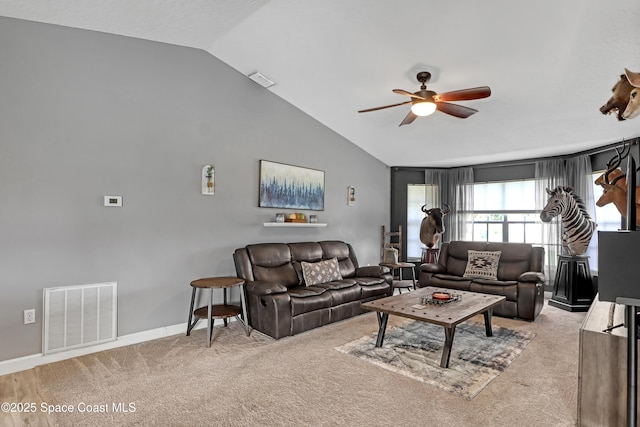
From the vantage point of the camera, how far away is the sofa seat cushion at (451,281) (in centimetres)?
489

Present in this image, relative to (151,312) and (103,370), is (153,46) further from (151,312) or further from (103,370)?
(103,370)

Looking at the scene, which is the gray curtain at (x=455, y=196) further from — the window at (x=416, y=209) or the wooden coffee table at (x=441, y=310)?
the wooden coffee table at (x=441, y=310)

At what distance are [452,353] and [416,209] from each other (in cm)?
406

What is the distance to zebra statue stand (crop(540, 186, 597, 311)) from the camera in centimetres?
486

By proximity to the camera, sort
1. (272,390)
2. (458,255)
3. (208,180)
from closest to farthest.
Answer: (272,390), (208,180), (458,255)

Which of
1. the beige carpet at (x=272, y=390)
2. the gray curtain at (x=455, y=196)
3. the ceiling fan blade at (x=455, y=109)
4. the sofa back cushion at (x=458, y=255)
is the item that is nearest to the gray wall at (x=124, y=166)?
the beige carpet at (x=272, y=390)

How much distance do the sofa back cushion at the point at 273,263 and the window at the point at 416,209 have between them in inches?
125

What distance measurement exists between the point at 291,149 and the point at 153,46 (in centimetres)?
215

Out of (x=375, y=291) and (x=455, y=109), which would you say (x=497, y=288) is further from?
(x=455, y=109)

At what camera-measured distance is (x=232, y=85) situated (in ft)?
14.5

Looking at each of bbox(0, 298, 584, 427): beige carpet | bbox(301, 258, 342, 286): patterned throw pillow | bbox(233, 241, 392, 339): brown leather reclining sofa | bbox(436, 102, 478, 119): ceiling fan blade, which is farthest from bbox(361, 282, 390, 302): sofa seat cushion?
bbox(436, 102, 478, 119): ceiling fan blade

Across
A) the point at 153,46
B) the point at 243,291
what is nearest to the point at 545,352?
the point at 243,291

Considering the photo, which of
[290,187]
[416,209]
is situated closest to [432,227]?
[416,209]

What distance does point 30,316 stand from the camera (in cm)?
302
